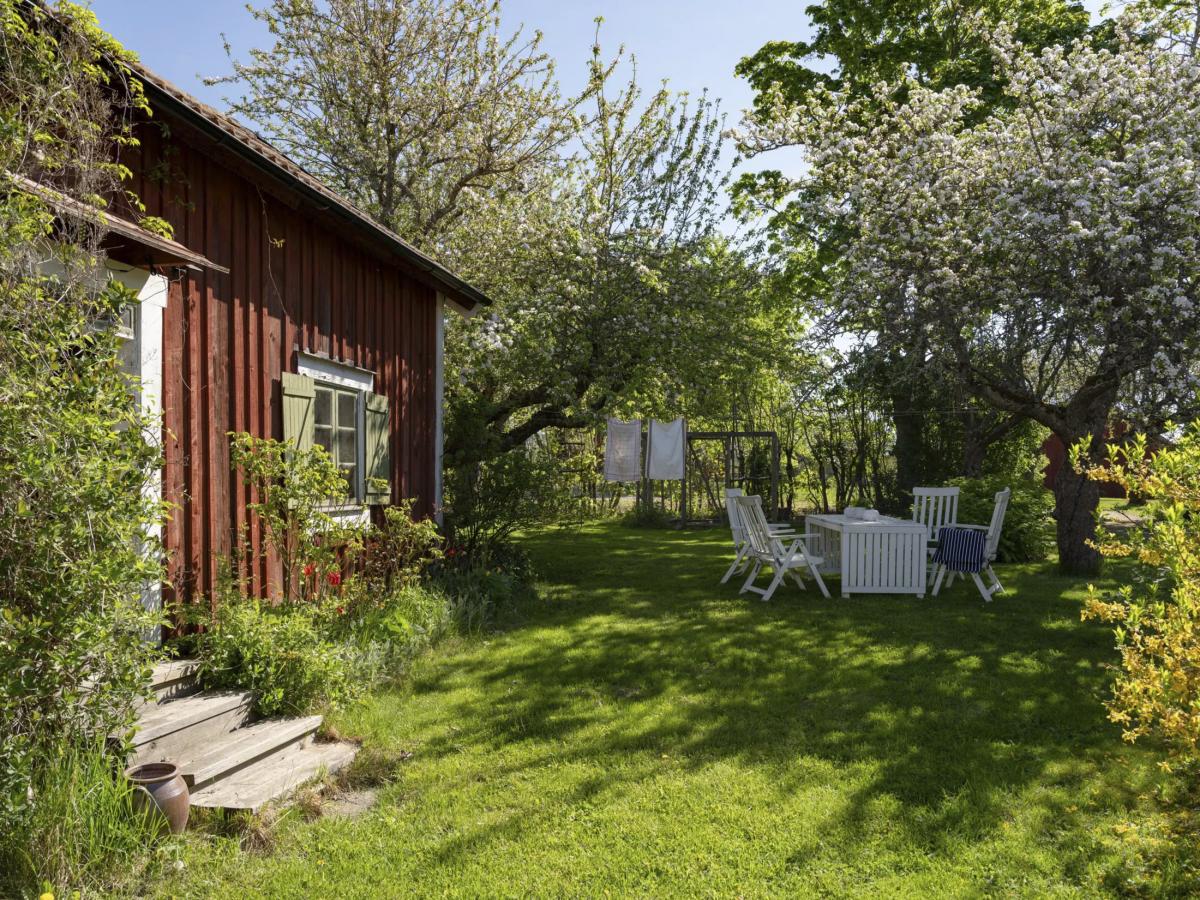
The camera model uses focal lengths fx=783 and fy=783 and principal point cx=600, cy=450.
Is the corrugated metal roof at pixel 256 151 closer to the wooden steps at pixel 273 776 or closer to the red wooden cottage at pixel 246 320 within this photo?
the red wooden cottage at pixel 246 320

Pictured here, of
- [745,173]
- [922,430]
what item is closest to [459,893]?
[922,430]

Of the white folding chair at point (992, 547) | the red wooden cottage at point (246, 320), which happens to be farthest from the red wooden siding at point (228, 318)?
the white folding chair at point (992, 547)

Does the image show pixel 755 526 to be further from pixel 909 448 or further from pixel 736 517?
pixel 909 448

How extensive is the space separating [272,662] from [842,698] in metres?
3.32

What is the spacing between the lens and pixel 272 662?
421cm

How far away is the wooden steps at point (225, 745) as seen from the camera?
335 centimetres

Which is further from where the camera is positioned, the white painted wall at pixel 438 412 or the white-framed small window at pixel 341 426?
the white painted wall at pixel 438 412

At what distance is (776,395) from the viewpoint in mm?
16000

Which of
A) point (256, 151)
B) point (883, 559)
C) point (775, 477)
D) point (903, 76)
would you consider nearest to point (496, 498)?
point (883, 559)

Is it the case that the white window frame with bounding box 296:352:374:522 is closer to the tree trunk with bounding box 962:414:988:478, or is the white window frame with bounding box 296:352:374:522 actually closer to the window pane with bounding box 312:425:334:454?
the window pane with bounding box 312:425:334:454

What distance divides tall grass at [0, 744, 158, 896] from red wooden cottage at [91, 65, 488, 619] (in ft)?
4.73

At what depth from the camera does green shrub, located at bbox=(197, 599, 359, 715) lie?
13.6ft

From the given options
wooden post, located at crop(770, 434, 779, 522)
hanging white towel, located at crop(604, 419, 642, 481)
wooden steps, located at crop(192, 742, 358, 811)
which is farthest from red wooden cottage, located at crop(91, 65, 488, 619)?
wooden post, located at crop(770, 434, 779, 522)

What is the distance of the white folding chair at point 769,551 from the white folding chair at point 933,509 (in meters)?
1.62
